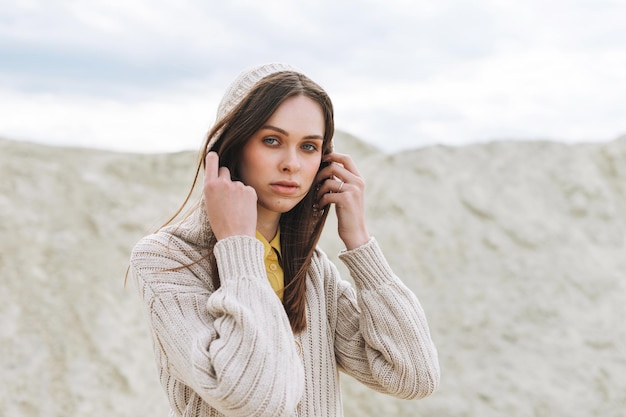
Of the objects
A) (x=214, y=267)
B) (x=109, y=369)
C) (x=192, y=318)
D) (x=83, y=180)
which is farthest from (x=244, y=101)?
(x=83, y=180)

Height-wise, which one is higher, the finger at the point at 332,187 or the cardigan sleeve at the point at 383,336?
the finger at the point at 332,187

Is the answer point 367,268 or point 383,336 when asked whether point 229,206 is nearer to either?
point 367,268

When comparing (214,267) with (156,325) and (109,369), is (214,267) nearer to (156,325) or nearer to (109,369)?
(156,325)

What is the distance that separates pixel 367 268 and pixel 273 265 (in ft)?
0.83

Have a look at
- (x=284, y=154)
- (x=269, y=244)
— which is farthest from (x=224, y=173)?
(x=269, y=244)

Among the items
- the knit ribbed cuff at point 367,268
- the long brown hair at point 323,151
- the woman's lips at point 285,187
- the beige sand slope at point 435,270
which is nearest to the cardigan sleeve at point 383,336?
the knit ribbed cuff at point 367,268

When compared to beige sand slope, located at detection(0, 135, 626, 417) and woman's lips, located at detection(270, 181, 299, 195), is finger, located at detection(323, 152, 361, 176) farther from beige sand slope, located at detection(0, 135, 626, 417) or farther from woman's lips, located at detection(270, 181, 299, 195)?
beige sand slope, located at detection(0, 135, 626, 417)

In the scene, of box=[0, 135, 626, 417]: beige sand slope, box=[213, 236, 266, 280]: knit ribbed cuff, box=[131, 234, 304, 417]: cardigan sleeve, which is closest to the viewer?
box=[131, 234, 304, 417]: cardigan sleeve

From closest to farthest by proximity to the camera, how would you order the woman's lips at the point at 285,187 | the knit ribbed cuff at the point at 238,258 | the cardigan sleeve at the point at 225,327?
the cardigan sleeve at the point at 225,327 < the knit ribbed cuff at the point at 238,258 < the woman's lips at the point at 285,187

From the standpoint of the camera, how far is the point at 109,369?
6223mm

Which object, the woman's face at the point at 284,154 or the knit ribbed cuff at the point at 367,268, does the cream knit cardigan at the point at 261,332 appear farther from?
the woman's face at the point at 284,154

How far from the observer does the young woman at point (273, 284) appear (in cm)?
163

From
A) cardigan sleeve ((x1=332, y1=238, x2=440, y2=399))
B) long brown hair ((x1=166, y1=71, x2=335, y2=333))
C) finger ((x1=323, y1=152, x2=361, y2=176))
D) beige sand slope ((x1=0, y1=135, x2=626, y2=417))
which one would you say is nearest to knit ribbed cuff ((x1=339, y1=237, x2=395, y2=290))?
cardigan sleeve ((x1=332, y1=238, x2=440, y2=399))

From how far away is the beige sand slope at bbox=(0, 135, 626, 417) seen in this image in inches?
245
